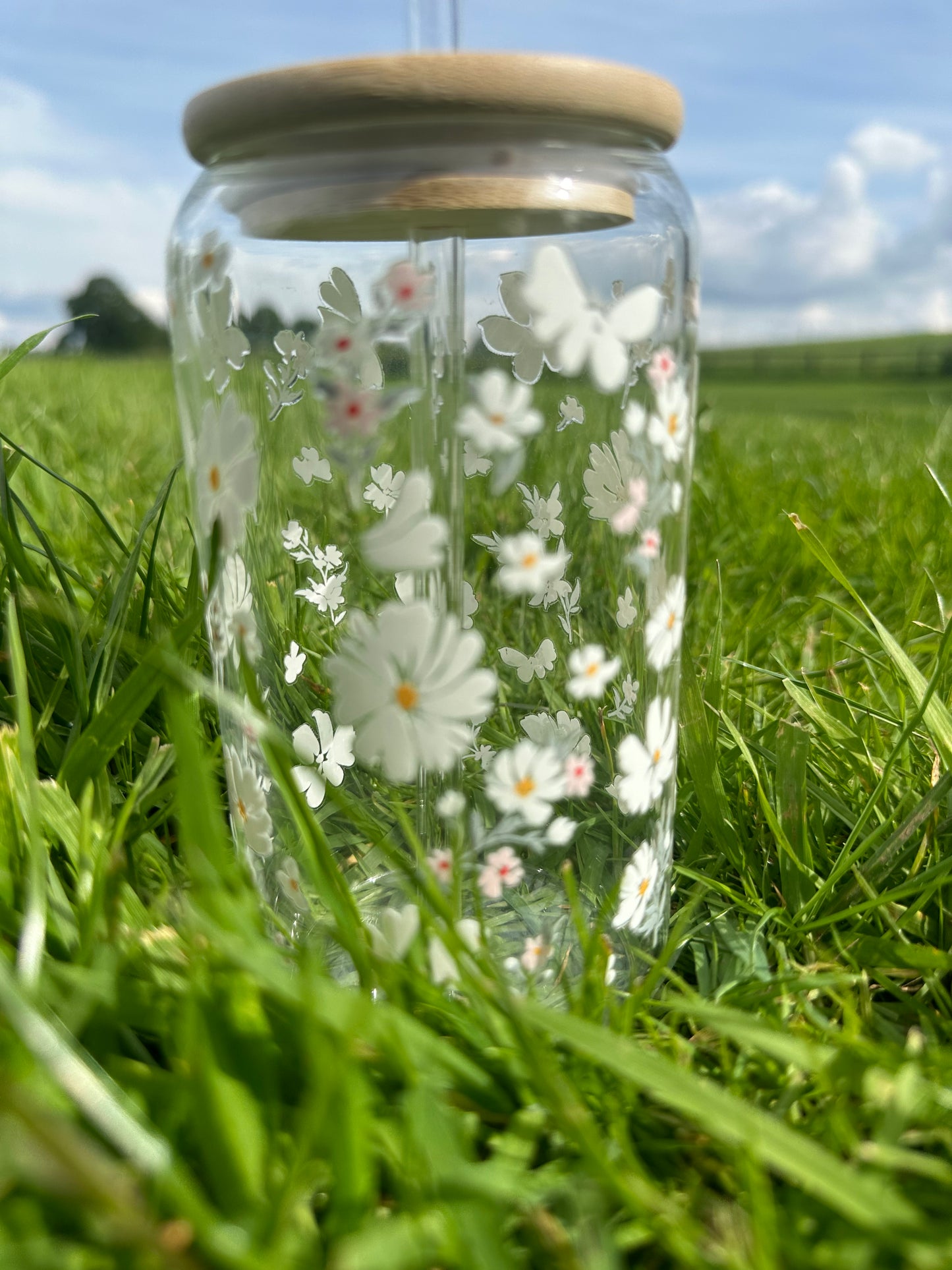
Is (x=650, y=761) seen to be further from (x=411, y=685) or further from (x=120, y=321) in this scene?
(x=120, y=321)

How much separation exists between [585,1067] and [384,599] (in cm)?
53

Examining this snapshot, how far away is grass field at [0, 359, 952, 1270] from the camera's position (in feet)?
1.16

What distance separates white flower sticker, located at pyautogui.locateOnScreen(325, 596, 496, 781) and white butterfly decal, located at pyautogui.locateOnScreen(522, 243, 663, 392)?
0.51 ft

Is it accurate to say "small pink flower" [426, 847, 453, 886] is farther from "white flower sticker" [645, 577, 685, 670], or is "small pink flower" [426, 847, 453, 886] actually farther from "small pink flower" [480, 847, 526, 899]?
"white flower sticker" [645, 577, 685, 670]

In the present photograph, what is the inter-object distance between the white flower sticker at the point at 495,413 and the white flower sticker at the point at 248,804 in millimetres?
270

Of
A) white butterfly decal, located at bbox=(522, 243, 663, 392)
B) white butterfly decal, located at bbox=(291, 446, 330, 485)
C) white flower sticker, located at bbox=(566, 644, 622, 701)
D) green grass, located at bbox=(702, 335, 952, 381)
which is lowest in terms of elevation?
green grass, located at bbox=(702, 335, 952, 381)

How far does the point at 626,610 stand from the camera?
0.73 m

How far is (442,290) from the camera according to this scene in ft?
2.30

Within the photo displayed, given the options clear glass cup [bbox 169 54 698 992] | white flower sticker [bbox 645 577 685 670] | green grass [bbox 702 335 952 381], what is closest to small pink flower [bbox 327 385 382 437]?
clear glass cup [bbox 169 54 698 992]

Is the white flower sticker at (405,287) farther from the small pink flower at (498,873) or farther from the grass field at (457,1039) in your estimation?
the small pink flower at (498,873)

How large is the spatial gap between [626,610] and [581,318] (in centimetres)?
25

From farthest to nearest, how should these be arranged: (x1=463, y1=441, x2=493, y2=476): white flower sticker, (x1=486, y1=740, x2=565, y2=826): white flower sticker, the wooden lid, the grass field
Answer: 1. (x1=463, y1=441, x2=493, y2=476): white flower sticker
2. (x1=486, y1=740, x2=565, y2=826): white flower sticker
3. the wooden lid
4. the grass field

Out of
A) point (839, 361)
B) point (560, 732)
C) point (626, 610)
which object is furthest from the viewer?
point (839, 361)

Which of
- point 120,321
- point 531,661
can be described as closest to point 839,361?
point 120,321
